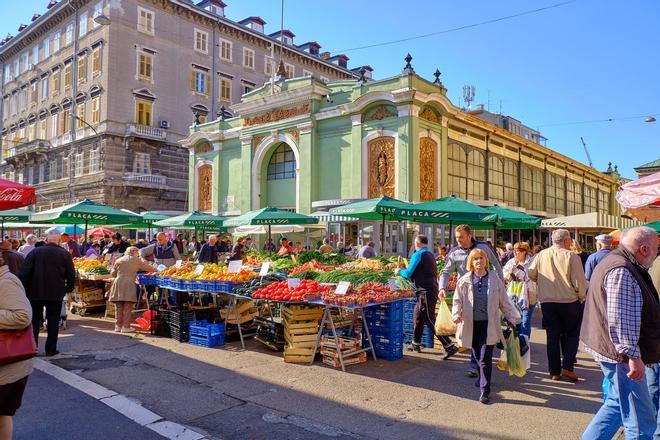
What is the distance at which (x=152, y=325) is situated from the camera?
919 centimetres

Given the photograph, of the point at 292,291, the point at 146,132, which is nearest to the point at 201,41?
the point at 146,132

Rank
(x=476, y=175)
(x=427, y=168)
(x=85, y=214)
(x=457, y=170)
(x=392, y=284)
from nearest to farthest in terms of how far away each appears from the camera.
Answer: (x=392, y=284) → (x=85, y=214) → (x=427, y=168) → (x=457, y=170) → (x=476, y=175)

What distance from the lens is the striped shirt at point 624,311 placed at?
11.0 ft

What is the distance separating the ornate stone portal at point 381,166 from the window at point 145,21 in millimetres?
22806

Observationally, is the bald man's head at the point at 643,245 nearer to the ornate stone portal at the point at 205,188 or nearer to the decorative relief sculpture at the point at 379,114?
the decorative relief sculpture at the point at 379,114

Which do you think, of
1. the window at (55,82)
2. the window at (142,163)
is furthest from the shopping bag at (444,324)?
the window at (55,82)

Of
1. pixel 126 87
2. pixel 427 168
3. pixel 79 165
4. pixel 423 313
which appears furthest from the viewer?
pixel 79 165

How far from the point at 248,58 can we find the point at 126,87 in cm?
1183

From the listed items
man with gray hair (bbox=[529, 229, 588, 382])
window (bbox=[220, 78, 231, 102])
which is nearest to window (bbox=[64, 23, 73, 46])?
window (bbox=[220, 78, 231, 102])

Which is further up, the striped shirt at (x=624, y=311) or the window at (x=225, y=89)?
the window at (x=225, y=89)

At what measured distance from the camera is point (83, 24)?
3488 cm

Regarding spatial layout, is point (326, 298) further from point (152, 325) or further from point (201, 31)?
point (201, 31)

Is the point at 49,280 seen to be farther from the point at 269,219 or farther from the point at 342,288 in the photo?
the point at 269,219

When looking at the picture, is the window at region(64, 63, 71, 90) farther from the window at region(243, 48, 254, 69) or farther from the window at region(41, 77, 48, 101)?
the window at region(243, 48, 254, 69)
